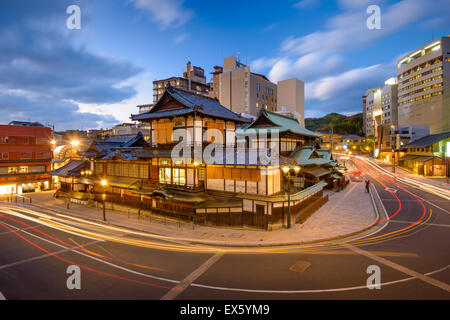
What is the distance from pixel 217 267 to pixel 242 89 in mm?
79703

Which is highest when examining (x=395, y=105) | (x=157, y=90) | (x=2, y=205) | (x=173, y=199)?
(x=157, y=90)

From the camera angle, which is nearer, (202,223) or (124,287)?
(124,287)

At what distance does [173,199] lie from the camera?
21.0m

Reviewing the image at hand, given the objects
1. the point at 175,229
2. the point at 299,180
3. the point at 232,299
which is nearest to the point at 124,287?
the point at 232,299

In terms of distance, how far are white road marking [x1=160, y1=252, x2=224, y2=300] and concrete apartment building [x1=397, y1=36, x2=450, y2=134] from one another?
101 meters

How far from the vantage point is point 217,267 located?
12312mm

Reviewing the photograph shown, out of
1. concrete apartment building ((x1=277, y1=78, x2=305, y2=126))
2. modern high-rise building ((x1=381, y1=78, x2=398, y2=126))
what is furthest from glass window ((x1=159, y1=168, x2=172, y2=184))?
modern high-rise building ((x1=381, y1=78, x2=398, y2=126))

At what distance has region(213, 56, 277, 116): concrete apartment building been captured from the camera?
275 feet

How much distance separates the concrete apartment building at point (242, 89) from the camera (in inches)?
3300

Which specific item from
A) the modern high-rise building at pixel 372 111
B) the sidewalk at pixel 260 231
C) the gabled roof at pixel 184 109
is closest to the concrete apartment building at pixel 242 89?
the gabled roof at pixel 184 109

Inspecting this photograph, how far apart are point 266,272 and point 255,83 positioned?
8326cm

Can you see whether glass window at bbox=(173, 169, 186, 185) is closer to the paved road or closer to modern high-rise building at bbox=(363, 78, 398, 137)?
the paved road

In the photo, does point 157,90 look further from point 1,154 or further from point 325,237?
point 325,237

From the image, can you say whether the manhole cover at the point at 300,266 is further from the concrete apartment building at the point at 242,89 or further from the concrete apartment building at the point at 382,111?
the concrete apartment building at the point at 382,111
